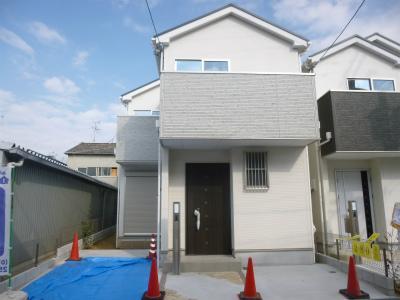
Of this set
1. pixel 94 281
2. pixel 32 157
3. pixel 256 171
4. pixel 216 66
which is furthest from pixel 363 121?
pixel 32 157

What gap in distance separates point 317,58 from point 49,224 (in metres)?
10.3

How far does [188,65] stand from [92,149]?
22.3 meters

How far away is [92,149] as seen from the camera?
29609 millimetres

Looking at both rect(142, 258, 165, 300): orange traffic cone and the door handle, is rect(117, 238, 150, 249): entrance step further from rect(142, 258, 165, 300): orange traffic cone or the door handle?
rect(142, 258, 165, 300): orange traffic cone

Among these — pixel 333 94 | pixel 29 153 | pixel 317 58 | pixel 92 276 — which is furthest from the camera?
pixel 317 58

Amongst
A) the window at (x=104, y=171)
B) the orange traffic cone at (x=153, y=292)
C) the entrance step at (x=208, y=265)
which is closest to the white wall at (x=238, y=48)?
the entrance step at (x=208, y=265)

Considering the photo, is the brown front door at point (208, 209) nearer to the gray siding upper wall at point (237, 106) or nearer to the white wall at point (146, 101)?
the gray siding upper wall at point (237, 106)

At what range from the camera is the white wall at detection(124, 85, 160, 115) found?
15055 mm

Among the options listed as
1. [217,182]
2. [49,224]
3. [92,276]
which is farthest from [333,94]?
[49,224]

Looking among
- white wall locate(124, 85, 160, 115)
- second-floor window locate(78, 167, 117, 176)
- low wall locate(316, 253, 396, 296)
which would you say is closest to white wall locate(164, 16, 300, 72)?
white wall locate(124, 85, 160, 115)

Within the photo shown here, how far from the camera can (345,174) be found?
1055 cm

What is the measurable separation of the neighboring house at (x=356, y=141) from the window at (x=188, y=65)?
407 centimetres

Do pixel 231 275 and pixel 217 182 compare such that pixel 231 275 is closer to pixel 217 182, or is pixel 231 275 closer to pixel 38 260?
pixel 217 182

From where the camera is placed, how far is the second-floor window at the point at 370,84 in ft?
36.3
